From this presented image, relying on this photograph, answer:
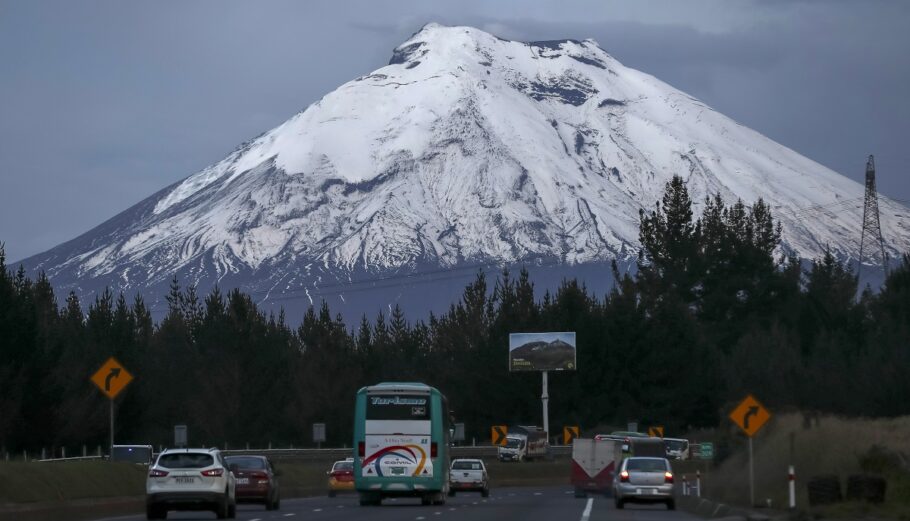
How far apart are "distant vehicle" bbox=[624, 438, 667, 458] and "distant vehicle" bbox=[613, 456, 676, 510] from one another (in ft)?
53.8

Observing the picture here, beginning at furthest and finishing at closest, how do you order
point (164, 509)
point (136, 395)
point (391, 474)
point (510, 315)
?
1. point (510, 315)
2. point (136, 395)
3. point (391, 474)
4. point (164, 509)

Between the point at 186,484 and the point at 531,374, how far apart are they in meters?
74.8

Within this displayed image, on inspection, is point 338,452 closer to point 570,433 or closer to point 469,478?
point 570,433

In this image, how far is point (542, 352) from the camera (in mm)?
100875

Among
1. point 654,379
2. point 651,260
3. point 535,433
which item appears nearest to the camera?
point 535,433

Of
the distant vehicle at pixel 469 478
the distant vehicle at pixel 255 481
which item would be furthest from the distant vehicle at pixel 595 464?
the distant vehicle at pixel 255 481

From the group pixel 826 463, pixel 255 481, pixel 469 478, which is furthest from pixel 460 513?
pixel 469 478

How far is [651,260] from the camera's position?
139 metres

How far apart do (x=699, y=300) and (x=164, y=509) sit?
9960 cm

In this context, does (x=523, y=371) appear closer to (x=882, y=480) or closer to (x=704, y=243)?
(x=704, y=243)

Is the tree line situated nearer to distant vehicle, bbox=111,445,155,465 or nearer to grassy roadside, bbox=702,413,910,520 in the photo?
distant vehicle, bbox=111,445,155,465

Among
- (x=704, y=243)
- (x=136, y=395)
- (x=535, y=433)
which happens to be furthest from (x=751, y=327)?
(x=136, y=395)

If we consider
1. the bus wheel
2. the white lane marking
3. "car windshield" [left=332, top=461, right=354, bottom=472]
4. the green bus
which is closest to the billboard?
"car windshield" [left=332, top=461, right=354, bottom=472]

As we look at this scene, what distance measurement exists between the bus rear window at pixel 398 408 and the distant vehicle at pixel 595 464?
47.8ft
